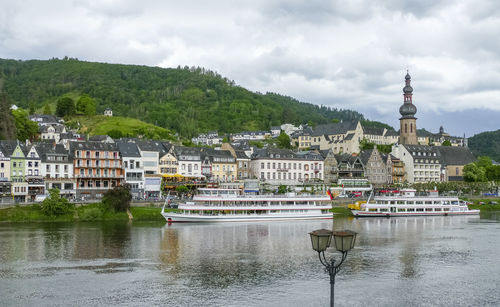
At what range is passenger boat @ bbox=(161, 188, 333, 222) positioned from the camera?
249ft

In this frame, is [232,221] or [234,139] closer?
[232,221]

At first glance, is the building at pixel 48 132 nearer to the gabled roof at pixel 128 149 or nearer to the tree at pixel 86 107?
the tree at pixel 86 107

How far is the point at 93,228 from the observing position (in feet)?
212

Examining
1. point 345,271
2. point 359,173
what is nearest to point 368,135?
point 359,173

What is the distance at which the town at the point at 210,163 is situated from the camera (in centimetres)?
8594

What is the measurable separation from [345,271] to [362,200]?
190ft

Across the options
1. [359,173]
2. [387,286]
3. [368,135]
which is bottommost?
[387,286]

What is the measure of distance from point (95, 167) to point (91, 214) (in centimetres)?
1806

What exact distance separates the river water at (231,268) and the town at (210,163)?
21988 millimetres

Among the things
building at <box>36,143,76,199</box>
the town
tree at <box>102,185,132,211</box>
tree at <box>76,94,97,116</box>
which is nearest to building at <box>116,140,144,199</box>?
the town

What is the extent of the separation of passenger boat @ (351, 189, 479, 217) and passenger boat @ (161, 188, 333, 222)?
8.22 meters

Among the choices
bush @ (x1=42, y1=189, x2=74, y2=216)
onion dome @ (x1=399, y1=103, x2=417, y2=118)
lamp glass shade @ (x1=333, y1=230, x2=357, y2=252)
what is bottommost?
bush @ (x1=42, y1=189, x2=74, y2=216)

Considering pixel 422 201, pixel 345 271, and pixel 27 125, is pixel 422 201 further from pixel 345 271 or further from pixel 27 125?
pixel 27 125

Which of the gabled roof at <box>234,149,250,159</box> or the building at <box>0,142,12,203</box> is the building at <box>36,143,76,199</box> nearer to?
the building at <box>0,142,12,203</box>
